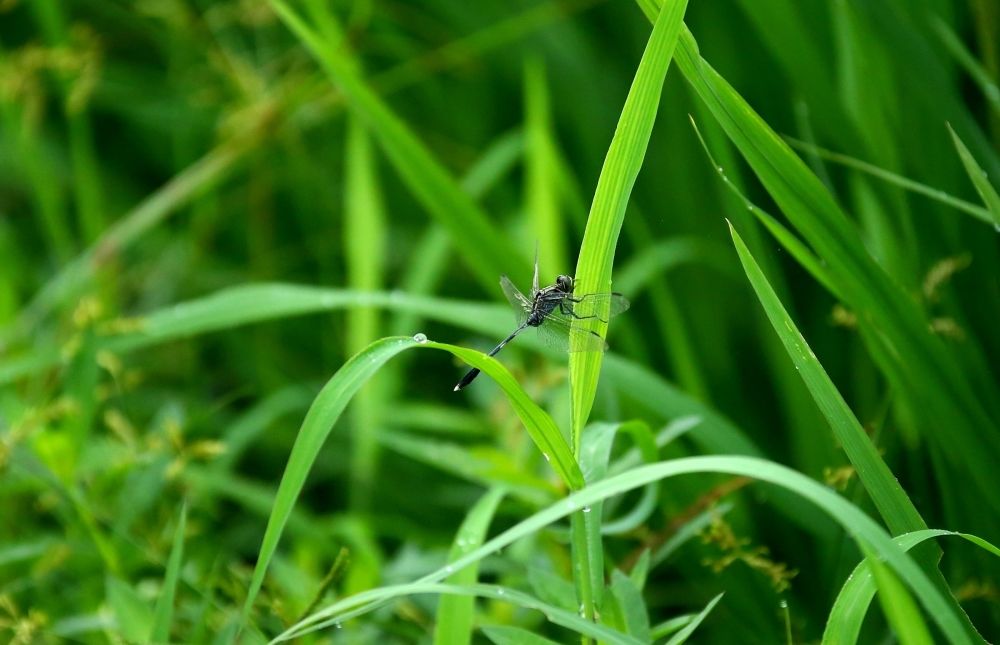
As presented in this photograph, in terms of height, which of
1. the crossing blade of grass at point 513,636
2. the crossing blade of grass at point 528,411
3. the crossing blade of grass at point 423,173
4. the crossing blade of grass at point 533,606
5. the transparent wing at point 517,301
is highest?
the crossing blade of grass at point 423,173

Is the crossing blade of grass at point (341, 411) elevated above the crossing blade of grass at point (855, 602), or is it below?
above

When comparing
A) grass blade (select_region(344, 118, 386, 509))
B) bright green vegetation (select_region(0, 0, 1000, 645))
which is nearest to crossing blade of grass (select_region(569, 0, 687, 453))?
bright green vegetation (select_region(0, 0, 1000, 645))

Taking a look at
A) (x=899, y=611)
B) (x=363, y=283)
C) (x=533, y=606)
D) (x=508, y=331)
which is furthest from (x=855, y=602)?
(x=363, y=283)

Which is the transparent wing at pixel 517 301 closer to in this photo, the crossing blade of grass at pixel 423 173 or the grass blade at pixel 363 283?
the crossing blade of grass at pixel 423 173

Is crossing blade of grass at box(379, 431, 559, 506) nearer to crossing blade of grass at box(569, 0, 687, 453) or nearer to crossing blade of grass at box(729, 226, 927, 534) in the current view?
crossing blade of grass at box(569, 0, 687, 453)

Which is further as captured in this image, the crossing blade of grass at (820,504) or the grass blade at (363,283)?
the grass blade at (363,283)

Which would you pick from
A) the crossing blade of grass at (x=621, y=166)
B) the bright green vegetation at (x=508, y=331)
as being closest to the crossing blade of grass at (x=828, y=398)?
the bright green vegetation at (x=508, y=331)

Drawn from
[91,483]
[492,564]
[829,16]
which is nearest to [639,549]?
[492,564]

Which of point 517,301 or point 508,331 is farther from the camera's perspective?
point 508,331

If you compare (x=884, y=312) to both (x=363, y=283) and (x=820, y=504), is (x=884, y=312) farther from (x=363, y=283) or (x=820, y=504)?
(x=363, y=283)
